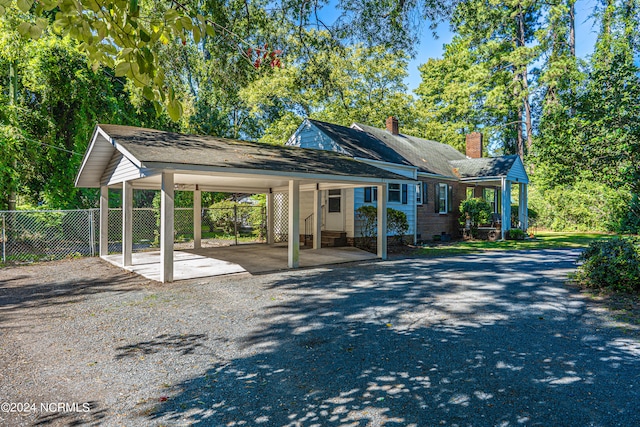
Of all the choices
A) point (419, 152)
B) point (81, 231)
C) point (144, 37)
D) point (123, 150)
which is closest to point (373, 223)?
point (419, 152)

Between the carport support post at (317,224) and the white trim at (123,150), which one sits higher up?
the white trim at (123,150)

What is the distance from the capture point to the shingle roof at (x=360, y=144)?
1605 centimetres

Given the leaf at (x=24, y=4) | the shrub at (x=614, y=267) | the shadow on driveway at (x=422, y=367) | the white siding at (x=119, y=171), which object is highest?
the white siding at (x=119, y=171)

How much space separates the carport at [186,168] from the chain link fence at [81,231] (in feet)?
6.61

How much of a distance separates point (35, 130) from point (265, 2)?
11.5 m

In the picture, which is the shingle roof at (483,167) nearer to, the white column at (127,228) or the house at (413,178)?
the house at (413,178)

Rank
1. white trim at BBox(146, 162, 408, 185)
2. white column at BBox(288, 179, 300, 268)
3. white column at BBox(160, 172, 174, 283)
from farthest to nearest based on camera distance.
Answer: white column at BBox(288, 179, 300, 268), white column at BBox(160, 172, 174, 283), white trim at BBox(146, 162, 408, 185)

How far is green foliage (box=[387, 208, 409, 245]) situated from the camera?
1558cm

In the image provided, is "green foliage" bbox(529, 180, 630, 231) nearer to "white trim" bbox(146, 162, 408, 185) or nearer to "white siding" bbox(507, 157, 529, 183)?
"white siding" bbox(507, 157, 529, 183)

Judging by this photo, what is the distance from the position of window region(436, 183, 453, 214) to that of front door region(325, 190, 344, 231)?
6.41 metres

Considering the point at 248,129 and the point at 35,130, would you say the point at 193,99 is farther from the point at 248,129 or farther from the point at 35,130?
the point at 35,130

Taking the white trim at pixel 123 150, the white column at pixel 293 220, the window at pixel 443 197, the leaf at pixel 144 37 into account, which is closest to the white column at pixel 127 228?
the white trim at pixel 123 150

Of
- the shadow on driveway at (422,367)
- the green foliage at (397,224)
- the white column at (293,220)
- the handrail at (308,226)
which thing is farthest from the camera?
the handrail at (308,226)

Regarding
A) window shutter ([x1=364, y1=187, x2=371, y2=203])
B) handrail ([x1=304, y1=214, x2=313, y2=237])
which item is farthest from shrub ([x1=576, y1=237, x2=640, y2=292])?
handrail ([x1=304, y1=214, x2=313, y2=237])
